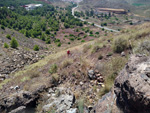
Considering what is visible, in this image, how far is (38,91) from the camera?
250 inches

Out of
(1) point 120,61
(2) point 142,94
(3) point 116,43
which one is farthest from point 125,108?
(3) point 116,43

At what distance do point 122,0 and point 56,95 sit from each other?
140 m

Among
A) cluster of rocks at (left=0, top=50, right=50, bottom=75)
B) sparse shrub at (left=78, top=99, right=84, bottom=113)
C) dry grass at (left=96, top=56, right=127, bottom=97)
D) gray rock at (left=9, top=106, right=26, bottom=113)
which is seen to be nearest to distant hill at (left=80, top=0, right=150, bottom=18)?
cluster of rocks at (left=0, top=50, right=50, bottom=75)

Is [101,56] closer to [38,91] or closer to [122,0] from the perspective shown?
[38,91]

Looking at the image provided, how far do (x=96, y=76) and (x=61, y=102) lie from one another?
204 cm

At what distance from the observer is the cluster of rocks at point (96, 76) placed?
5.74m

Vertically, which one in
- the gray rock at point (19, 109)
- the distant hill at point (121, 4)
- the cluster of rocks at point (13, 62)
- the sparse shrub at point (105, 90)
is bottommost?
the cluster of rocks at point (13, 62)

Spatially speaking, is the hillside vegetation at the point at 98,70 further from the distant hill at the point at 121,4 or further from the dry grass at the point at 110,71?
the distant hill at the point at 121,4

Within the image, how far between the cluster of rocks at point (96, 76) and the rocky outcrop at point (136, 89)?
7.27 feet

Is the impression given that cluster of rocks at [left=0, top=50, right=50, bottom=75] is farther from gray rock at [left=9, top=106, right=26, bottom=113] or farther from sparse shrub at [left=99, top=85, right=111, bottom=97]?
sparse shrub at [left=99, top=85, right=111, bottom=97]

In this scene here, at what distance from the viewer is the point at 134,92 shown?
2.67 m

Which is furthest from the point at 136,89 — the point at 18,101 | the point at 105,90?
the point at 18,101

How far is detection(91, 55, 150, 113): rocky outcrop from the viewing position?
8.30 feet

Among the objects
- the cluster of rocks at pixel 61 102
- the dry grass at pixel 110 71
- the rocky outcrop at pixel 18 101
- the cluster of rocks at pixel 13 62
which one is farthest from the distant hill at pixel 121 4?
the rocky outcrop at pixel 18 101
